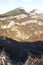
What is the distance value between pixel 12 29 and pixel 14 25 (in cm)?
385

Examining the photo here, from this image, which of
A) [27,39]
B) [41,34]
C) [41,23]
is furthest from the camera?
[41,23]

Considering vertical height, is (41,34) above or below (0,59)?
below

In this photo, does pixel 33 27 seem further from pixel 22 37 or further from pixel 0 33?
pixel 0 33

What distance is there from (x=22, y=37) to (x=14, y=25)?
928cm

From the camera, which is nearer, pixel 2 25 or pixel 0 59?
pixel 0 59

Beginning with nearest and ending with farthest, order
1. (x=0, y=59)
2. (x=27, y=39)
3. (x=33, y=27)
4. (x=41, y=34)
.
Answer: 1. (x=0, y=59)
2. (x=27, y=39)
3. (x=41, y=34)
4. (x=33, y=27)

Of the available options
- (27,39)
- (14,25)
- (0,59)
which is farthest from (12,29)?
(0,59)

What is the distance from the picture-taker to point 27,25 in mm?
75188

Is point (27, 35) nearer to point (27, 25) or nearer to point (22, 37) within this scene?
point (22, 37)

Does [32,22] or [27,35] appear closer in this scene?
[27,35]

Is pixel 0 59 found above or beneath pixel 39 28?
above

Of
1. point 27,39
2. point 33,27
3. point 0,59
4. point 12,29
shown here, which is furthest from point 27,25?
point 0,59

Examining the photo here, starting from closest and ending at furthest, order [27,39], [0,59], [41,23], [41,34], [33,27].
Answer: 1. [0,59]
2. [27,39]
3. [41,34]
4. [33,27]
5. [41,23]

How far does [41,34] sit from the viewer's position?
6806cm
